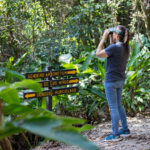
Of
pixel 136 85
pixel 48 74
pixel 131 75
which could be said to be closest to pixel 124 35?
pixel 48 74

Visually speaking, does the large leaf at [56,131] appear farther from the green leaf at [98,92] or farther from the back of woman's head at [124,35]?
the green leaf at [98,92]

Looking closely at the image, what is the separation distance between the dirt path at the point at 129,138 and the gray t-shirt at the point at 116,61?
2.61ft

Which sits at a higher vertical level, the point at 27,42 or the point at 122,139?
the point at 27,42

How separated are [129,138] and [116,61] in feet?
3.36

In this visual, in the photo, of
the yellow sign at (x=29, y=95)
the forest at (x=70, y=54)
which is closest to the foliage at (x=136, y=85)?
the forest at (x=70, y=54)

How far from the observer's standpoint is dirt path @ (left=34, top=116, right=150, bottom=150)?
3070 millimetres

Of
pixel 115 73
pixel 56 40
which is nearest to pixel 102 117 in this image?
pixel 115 73

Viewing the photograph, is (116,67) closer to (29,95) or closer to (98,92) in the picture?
(29,95)

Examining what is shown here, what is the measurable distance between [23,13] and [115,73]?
14.0 ft

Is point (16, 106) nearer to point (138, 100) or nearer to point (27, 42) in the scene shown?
A: point (138, 100)

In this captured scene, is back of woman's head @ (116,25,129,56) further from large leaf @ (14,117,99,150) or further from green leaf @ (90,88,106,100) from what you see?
large leaf @ (14,117,99,150)

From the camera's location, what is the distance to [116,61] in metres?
3.31

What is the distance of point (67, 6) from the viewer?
321 inches

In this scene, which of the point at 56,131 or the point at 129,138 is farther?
the point at 129,138
